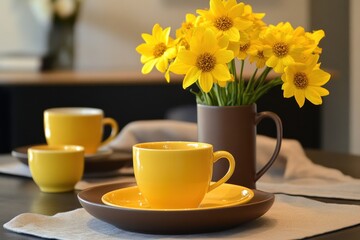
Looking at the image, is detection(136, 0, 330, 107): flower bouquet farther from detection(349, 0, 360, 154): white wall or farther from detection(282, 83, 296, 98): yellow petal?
detection(349, 0, 360, 154): white wall

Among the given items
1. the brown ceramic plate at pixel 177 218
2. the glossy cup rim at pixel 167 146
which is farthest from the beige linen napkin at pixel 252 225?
the glossy cup rim at pixel 167 146

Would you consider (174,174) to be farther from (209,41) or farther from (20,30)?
(20,30)

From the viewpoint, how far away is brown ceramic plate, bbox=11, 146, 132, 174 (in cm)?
167

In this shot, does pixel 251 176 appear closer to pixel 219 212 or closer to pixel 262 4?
pixel 219 212

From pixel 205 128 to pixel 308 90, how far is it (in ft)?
0.63

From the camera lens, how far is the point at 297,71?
1273mm

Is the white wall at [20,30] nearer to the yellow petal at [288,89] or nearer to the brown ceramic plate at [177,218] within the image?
the yellow petal at [288,89]

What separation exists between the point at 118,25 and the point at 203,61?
3.20 m

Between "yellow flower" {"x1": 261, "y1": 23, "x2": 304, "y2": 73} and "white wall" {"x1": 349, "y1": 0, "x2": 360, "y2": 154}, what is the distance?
10.2 ft

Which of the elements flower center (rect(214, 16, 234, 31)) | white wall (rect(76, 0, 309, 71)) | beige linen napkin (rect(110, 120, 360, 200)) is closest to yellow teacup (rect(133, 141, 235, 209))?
flower center (rect(214, 16, 234, 31))

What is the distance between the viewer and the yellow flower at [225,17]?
1.27 metres

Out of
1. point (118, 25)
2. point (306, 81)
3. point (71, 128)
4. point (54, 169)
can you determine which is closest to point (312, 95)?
point (306, 81)

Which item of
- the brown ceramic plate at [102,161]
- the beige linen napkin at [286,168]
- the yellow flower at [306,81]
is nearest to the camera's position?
the yellow flower at [306,81]

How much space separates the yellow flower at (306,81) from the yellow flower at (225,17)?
0.33 ft
